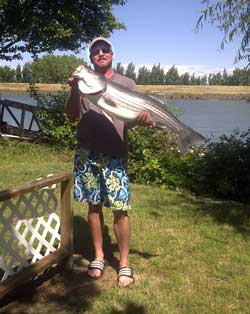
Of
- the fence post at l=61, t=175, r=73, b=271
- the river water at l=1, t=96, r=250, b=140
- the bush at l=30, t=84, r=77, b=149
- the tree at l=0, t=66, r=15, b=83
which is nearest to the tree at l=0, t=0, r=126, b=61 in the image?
the bush at l=30, t=84, r=77, b=149

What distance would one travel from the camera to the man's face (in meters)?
3.53

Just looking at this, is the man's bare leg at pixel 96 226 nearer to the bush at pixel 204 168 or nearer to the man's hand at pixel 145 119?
the man's hand at pixel 145 119

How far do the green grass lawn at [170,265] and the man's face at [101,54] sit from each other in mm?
1867

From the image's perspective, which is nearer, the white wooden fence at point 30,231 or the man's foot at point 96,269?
the white wooden fence at point 30,231

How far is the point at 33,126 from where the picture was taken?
547 inches

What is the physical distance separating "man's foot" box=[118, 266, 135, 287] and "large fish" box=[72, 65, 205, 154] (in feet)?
3.92

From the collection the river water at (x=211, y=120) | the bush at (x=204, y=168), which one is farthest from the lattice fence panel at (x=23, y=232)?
the bush at (x=204, y=168)

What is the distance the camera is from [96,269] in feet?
13.2

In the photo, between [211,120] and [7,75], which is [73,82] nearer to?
[211,120]

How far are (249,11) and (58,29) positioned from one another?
561 centimetres

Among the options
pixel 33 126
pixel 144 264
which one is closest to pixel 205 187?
pixel 144 264

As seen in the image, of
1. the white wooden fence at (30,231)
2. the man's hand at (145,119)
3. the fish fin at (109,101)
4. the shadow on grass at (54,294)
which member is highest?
the fish fin at (109,101)

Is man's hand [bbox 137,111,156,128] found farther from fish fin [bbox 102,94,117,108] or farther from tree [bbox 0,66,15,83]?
tree [bbox 0,66,15,83]

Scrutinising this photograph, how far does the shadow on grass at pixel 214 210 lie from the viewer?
19.2 ft
